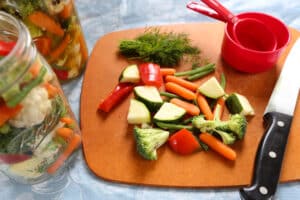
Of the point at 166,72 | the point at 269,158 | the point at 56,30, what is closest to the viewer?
the point at 269,158

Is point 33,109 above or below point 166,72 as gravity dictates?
above

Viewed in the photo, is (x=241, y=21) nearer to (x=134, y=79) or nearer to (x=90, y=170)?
(x=134, y=79)

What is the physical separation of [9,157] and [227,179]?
1.56ft

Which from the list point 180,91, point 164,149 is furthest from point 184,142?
point 180,91

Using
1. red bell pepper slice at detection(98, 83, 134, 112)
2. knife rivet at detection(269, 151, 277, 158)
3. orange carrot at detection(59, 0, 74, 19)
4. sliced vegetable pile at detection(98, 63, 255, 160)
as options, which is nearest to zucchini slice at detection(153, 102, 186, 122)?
sliced vegetable pile at detection(98, 63, 255, 160)

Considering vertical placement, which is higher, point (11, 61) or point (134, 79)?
point (11, 61)

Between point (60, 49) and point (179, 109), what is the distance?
0.34 metres

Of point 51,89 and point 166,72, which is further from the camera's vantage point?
point 166,72

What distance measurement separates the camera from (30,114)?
25.8 inches

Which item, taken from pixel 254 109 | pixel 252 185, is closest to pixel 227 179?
pixel 252 185

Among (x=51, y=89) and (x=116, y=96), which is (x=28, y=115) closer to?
(x=51, y=89)

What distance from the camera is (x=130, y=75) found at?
0.94 m

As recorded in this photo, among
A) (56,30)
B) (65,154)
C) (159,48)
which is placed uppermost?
(56,30)

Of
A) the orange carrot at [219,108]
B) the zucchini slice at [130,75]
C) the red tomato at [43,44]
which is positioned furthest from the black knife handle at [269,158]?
the red tomato at [43,44]
